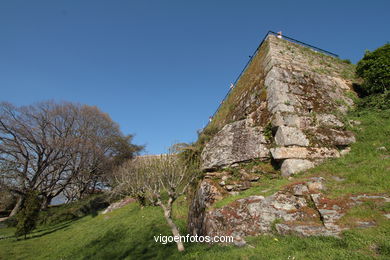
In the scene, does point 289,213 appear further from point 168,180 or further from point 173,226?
point 168,180

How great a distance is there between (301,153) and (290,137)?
Result: 26.7 inches

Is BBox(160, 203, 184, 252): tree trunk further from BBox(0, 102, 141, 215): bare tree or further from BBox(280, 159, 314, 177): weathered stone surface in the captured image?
BBox(0, 102, 141, 215): bare tree

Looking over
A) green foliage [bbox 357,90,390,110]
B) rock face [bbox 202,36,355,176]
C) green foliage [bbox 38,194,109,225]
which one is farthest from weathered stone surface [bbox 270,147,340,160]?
green foliage [bbox 38,194,109,225]

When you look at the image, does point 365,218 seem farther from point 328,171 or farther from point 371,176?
point 328,171

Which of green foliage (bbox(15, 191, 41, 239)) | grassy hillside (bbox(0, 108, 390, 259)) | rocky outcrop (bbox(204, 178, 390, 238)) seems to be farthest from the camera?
green foliage (bbox(15, 191, 41, 239))

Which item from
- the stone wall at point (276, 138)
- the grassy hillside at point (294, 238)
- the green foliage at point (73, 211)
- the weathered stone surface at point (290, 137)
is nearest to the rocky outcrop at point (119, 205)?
the green foliage at point (73, 211)

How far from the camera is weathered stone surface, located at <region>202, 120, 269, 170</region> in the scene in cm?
701

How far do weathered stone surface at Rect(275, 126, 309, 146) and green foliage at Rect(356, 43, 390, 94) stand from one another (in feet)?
19.1

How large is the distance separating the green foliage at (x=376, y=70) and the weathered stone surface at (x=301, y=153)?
5360mm

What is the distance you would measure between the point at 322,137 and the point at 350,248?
4891mm

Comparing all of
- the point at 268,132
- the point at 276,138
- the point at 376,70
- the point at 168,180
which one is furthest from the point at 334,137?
the point at 168,180

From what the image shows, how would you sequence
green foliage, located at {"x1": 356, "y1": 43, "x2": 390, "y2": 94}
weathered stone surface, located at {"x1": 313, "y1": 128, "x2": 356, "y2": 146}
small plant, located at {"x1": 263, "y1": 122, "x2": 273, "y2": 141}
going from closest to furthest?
weathered stone surface, located at {"x1": 313, "y1": 128, "x2": 356, "y2": 146} < small plant, located at {"x1": 263, "y1": 122, "x2": 273, "y2": 141} < green foliage, located at {"x1": 356, "y1": 43, "x2": 390, "y2": 94}

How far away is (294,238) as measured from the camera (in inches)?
143

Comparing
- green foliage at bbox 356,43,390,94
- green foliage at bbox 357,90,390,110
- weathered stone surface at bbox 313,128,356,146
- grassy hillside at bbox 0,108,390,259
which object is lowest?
grassy hillside at bbox 0,108,390,259
